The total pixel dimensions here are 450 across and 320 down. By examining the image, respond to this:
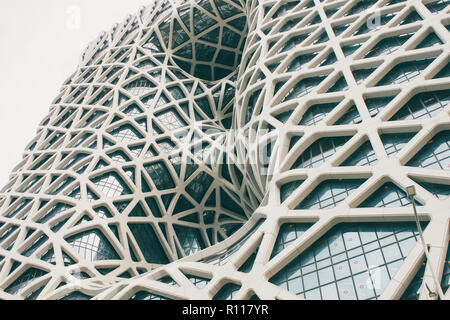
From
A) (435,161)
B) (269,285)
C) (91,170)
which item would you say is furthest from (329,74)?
(91,170)

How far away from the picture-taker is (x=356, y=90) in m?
31.9

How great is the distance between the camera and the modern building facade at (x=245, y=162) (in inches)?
956

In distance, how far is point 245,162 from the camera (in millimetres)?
40562

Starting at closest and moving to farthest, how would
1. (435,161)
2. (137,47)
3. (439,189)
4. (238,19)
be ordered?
(439,189), (435,161), (137,47), (238,19)

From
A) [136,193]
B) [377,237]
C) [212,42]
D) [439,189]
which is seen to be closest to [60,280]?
[136,193]

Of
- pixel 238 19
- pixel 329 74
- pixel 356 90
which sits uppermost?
pixel 238 19

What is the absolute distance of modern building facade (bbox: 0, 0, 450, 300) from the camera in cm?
2428

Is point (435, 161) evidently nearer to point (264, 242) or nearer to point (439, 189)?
point (439, 189)

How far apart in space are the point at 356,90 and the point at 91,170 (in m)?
29.7

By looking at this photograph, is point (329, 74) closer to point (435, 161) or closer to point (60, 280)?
point (435, 161)

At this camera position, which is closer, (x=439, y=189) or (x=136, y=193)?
(x=439, y=189)

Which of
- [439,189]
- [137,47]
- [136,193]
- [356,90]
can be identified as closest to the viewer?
[439,189]
